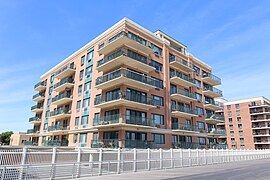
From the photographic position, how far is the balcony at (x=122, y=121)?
80.6 ft

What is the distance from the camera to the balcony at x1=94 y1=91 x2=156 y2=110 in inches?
979

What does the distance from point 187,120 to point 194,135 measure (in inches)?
115

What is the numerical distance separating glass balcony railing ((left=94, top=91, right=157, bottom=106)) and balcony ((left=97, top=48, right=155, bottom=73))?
166 inches

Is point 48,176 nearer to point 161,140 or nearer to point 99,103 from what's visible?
point 99,103

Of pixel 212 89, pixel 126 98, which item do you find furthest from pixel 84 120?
pixel 212 89

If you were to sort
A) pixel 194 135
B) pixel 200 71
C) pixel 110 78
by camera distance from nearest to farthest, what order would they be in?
pixel 110 78
pixel 194 135
pixel 200 71

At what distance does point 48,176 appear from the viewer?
35.3 feet

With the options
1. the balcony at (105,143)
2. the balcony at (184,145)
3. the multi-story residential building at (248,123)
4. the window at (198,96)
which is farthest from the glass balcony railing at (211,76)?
the multi-story residential building at (248,123)

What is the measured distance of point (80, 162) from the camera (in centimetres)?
1225

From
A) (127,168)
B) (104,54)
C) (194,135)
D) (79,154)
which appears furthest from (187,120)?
(79,154)

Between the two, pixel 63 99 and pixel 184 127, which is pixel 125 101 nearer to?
pixel 184 127

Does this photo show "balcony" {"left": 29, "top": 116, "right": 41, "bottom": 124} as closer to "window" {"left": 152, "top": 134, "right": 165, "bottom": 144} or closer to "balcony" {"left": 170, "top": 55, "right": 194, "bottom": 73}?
"window" {"left": 152, "top": 134, "right": 165, "bottom": 144}

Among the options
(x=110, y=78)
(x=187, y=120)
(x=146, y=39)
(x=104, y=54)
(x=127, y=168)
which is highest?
(x=146, y=39)

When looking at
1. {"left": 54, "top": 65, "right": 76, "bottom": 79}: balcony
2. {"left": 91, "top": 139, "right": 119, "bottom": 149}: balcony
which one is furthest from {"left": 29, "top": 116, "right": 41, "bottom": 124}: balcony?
{"left": 91, "top": 139, "right": 119, "bottom": 149}: balcony
